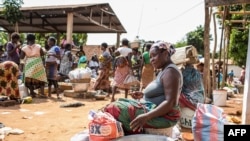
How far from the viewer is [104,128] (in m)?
2.29

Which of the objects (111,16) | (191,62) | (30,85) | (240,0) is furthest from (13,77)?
(111,16)

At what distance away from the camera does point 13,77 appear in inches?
273

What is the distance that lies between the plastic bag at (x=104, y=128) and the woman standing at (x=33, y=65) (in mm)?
5628

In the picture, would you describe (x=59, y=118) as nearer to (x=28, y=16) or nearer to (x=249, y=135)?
(x=249, y=135)

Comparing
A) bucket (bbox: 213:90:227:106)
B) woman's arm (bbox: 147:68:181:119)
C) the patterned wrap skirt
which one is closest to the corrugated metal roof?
the patterned wrap skirt

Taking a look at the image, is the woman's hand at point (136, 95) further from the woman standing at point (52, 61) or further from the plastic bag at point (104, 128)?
the woman standing at point (52, 61)

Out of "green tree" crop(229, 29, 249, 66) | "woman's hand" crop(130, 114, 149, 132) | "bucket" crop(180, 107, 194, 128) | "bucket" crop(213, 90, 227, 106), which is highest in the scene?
"green tree" crop(229, 29, 249, 66)

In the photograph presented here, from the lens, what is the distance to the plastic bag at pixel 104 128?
2.29 meters

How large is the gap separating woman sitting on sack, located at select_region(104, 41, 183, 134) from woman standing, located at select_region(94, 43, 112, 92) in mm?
6494

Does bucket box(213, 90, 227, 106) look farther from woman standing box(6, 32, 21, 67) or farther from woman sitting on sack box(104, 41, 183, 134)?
woman sitting on sack box(104, 41, 183, 134)

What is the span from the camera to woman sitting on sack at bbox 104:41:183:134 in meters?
2.41

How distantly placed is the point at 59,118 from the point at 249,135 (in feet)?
13.2

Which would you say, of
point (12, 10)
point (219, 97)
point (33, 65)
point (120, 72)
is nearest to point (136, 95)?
point (120, 72)

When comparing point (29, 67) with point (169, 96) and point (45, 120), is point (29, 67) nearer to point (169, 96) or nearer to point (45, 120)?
point (45, 120)
